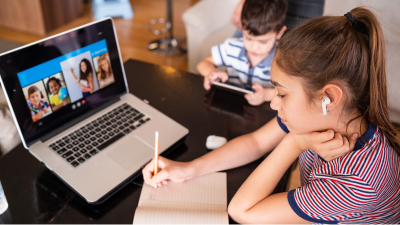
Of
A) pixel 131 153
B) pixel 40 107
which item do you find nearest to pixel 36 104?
pixel 40 107

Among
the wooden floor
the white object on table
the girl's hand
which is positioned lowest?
the wooden floor

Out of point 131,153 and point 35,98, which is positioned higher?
point 35,98

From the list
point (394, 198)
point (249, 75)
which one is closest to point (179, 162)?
point (394, 198)

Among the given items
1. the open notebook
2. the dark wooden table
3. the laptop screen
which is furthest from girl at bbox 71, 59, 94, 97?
the open notebook

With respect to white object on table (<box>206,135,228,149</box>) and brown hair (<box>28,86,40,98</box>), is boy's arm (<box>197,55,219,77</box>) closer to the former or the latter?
white object on table (<box>206,135,228,149</box>)

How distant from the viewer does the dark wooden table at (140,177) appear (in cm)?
71

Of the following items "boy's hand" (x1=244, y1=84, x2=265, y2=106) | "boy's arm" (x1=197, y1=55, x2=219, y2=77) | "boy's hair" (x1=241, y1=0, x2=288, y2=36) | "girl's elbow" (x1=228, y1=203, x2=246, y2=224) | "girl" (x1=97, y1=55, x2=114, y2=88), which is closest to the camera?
"girl's elbow" (x1=228, y1=203, x2=246, y2=224)

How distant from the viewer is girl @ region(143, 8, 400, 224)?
61cm

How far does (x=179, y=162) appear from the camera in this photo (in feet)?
2.64

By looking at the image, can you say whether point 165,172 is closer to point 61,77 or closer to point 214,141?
point 214,141

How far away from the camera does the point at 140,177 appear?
0.81m

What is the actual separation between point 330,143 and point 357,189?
106 millimetres

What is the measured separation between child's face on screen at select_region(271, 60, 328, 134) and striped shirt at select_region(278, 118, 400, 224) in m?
0.09

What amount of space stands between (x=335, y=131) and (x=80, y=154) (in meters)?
0.62
